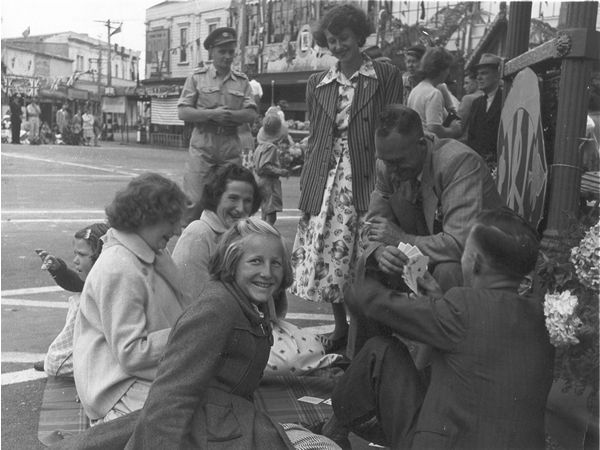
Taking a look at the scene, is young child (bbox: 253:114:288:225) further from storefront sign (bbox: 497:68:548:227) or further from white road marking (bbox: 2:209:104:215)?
storefront sign (bbox: 497:68:548:227)

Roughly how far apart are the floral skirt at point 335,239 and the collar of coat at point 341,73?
14.4 inches

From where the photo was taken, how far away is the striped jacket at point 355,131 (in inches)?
187

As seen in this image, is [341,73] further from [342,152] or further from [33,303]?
[33,303]

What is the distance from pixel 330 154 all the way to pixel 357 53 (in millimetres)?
628

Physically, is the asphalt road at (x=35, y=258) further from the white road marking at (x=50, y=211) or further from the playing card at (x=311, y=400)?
the playing card at (x=311, y=400)

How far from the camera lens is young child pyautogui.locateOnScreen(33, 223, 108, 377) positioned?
4375mm

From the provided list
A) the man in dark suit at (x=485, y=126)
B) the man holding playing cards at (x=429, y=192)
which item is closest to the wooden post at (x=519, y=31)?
the man in dark suit at (x=485, y=126)

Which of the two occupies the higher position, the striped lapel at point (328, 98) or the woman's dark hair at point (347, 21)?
the woman's dark hair at point (347, 21)

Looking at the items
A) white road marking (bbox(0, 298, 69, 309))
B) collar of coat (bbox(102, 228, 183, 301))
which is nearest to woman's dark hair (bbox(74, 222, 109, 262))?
collar of coat (bbox(102, 228, 183, 301))

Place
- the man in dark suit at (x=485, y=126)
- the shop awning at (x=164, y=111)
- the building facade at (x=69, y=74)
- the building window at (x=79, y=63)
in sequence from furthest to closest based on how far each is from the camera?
the building window at (x=79, y=63) → the building facade at (x=69, y=74) → the shop awning at (x=164, y=111) → the man in dark suit at (x=485, y=126)

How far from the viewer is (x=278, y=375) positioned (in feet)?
13.8

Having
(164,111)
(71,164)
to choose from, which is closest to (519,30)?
(71,164)

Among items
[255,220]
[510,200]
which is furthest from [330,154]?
[255,220]

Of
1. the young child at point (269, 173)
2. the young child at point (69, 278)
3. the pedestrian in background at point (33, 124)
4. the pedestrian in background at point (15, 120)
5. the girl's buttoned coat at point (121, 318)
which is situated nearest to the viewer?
the girl's buttoned coat at point (121, 318)
